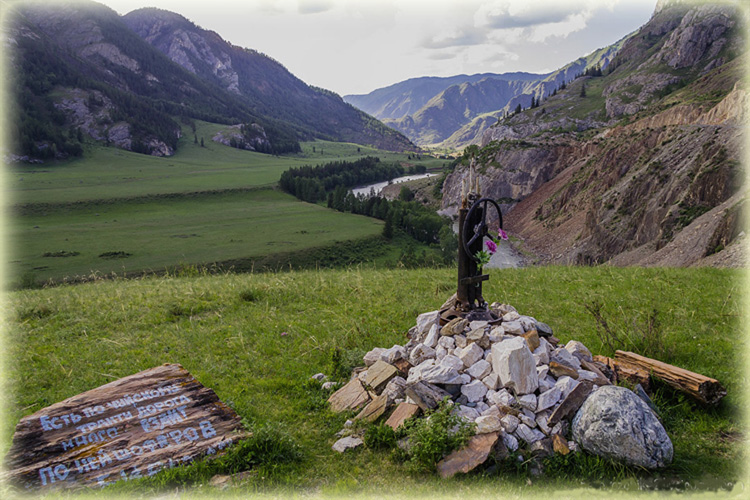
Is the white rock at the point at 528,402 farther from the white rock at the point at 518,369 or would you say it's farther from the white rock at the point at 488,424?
the white rock at the point at 488,424

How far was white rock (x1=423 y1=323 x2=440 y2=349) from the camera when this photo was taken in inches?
387

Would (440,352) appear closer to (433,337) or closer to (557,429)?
(433,337)

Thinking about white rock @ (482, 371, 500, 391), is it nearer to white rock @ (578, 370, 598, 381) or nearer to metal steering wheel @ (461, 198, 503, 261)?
white rock @ (578, 370, 598, 381)

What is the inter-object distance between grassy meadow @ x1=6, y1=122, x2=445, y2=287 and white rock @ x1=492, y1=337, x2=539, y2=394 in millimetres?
41476

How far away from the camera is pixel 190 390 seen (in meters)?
8.39

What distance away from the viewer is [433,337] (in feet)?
32.4

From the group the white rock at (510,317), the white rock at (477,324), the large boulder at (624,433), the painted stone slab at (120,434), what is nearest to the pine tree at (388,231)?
the white rock at (510,317)

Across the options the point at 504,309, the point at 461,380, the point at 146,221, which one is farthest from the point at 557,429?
the point at 146,221

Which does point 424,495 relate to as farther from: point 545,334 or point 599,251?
point 599,251

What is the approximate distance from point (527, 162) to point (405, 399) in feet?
386

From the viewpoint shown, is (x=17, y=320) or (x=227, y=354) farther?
(x=17, y=320)

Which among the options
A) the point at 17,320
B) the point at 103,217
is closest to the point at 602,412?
the point at 17,320

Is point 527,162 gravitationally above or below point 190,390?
above

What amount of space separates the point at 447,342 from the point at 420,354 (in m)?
0.70
